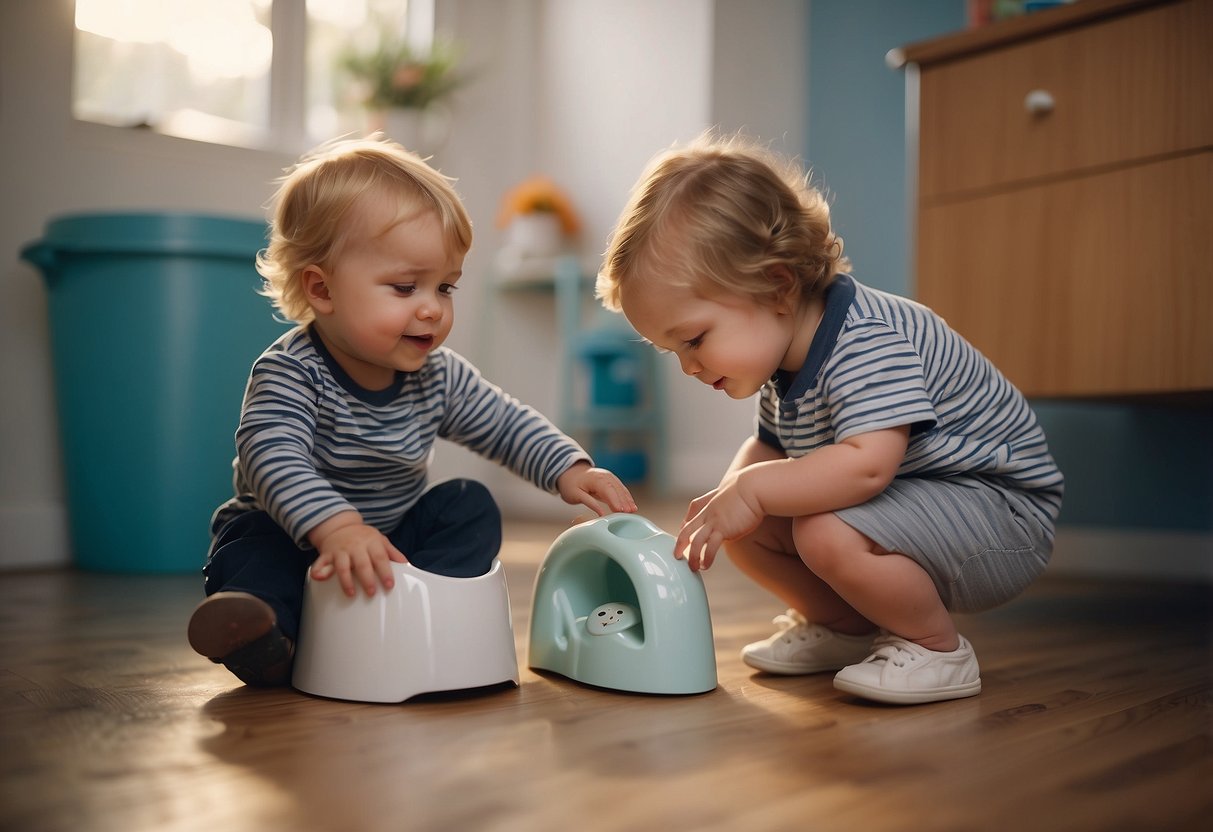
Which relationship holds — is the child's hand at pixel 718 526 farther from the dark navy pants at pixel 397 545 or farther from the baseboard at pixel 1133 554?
the baseboard at pixel 1133 554

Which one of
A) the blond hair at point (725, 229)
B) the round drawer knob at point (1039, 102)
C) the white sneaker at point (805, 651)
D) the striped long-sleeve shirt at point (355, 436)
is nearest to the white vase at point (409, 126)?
the round drawer knob at point (1039, 102)

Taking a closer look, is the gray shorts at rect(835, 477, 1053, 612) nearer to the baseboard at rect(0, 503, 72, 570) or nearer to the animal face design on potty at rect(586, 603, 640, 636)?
the animal face design on potty at rect(586, 603, 640, 636)

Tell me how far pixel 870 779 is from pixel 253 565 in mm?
540

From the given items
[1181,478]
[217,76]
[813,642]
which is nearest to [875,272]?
[1181,478]

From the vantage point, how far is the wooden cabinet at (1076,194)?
1.26 meters

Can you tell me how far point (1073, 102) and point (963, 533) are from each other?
73 cm

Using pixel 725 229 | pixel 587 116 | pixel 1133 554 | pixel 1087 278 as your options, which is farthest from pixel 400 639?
pixel 587 116

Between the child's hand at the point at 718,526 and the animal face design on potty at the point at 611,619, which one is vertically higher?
the child's hand at the point at 718,526

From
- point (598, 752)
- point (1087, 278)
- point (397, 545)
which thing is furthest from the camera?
point (1087, 278)

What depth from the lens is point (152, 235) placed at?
64.9 inches

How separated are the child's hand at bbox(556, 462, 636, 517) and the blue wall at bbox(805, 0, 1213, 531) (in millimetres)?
1172

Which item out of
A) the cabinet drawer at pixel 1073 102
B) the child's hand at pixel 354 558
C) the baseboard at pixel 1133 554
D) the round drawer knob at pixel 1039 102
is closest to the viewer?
the child's hand at pixel 354 558

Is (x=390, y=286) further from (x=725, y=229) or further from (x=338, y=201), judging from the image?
(x=725, y=229)

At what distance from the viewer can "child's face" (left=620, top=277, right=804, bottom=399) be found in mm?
914
